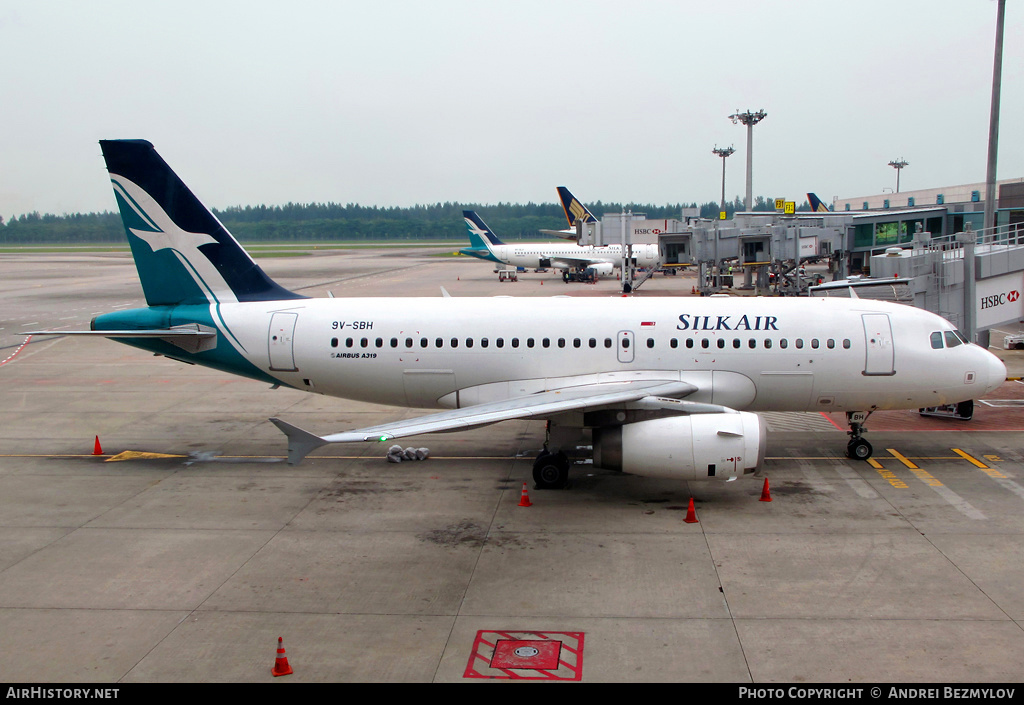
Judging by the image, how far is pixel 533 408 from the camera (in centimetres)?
1594

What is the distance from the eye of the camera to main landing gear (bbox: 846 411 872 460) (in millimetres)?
18812

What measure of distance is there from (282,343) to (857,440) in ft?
47.3

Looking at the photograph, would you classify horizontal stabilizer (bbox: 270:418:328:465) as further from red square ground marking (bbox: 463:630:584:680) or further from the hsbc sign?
the hsbc sign

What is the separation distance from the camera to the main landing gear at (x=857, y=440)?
61.7 ft

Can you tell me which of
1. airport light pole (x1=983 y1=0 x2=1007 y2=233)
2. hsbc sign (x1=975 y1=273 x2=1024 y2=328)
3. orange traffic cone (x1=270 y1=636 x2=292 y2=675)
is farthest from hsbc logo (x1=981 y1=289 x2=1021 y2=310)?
orange traffic cone (x1=270 y1=636 x2=292 y2=675)

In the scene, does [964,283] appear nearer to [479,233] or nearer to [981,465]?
[981,465]

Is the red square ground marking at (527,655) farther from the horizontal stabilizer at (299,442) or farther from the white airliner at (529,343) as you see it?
the white airliner at (529,343)

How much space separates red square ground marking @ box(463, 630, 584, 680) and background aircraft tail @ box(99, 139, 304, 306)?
1255cm

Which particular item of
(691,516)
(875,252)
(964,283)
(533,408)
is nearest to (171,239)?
(533,408)

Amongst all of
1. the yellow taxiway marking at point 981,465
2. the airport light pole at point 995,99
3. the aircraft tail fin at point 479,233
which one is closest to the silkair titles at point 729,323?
the yellow taxiway marking at point 981,465

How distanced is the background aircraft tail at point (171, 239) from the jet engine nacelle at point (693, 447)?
1021 cm

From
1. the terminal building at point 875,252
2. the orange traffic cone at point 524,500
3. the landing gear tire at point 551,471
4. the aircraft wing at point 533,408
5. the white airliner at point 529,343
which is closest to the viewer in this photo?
the aircraft wing at point 533,408

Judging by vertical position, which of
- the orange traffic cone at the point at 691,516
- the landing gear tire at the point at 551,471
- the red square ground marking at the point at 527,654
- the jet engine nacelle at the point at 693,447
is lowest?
the red square ground marking at the point at 527,654

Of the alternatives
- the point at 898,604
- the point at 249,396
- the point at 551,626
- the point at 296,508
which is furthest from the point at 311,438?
the point at 249,396
